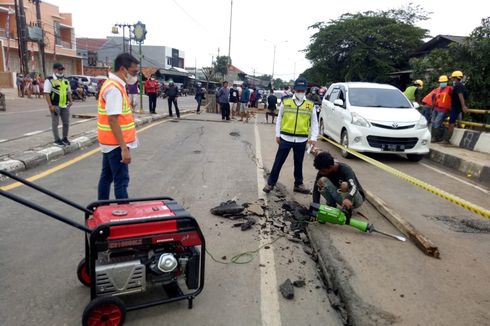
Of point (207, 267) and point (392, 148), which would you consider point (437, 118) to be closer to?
point (392, 148)

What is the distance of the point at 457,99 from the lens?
10016 mm

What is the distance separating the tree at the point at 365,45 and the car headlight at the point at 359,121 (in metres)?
20.5

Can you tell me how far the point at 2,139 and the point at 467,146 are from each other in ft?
39.1

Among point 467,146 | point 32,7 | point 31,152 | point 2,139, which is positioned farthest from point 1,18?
point 467,146

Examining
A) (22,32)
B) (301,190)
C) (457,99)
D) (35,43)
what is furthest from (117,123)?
(35,43)

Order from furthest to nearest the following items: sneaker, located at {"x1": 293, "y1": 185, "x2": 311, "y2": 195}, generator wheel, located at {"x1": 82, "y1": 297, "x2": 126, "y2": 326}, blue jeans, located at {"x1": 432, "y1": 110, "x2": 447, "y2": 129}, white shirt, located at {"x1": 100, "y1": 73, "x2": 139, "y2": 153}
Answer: blue jeans, located at {"x1": 432, "y1": 110, "x2": 447, "y2": 129}, sneaker, located at {"x1": 293, "y1": 185, "x2": 311, "y2": 195}, white shirt, located at {"x1": 100, "y1": 73, "x2": 139, "y2": 153}, generator wheel, located at {"x1": 82, "y1": 297, "x2": 126, "y2": 326}

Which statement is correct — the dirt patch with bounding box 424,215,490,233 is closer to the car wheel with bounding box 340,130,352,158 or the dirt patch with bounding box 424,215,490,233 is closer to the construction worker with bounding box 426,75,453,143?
the car wheel with bounding box 340,130,352,158

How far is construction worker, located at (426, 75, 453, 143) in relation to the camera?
10227 millimetres

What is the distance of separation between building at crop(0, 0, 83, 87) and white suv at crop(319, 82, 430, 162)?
83.6 ft

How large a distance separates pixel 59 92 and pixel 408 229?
734 centimetres

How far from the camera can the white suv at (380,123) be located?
860 centimetres

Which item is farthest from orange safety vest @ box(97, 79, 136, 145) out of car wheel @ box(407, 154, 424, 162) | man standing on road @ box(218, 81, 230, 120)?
man standing on road @ box(218, 81, 230, 120)

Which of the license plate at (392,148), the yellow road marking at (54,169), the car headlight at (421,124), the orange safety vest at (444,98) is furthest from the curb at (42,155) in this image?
the orange safety vest at (444,98)

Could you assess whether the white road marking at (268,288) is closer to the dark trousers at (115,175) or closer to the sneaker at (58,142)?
the dark trousers at (115,175)
